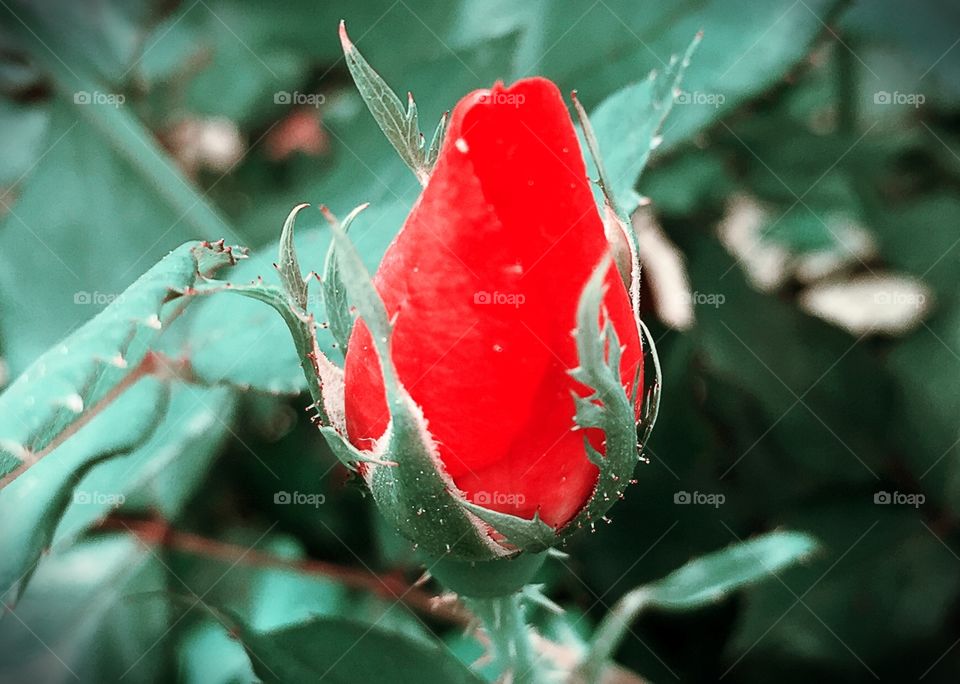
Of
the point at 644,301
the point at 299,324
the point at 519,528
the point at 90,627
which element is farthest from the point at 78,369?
the point at 644,301

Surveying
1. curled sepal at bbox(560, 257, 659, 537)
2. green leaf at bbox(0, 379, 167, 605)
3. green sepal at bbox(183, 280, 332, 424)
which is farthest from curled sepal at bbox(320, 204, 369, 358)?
green leaf at bbox(0, 379, 167, 605)

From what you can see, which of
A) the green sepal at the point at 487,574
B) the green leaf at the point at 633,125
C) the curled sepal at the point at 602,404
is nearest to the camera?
the curled sepal at the point at 602,404

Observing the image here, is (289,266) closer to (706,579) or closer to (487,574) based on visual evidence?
(487,574)

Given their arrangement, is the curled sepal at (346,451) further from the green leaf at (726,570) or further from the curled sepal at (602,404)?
the green leaf at (726,570)

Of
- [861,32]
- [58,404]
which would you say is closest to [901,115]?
[861,32]

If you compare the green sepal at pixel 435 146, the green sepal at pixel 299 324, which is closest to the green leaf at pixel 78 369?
the green sepal at pixel 299 324

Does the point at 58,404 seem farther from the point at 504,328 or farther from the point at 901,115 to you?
the point at 901,115
